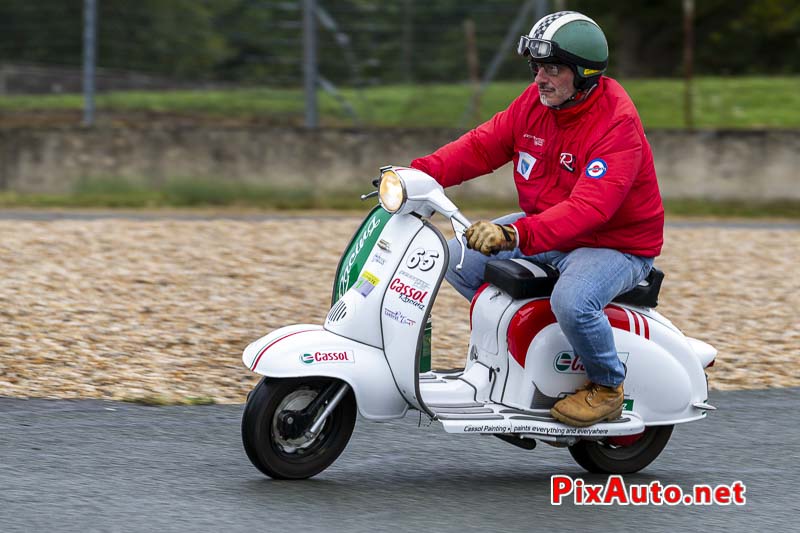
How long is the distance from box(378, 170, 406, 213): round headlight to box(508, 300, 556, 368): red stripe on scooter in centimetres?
69

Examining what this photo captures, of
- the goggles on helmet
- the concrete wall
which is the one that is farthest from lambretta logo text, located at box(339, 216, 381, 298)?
the concrete wall

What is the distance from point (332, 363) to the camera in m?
4.91

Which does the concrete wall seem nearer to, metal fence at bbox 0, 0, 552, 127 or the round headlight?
metal fence at bbox 0, 0, 552, 127

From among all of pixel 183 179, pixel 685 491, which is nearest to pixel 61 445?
pixel 685 491

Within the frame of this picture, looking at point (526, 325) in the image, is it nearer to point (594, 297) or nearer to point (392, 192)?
point (594, 297)

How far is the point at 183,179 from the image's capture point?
15.3 metres

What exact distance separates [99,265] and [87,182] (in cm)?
601

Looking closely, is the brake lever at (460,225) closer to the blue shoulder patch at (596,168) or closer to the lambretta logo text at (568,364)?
the blue shoulder patch at (596,168)

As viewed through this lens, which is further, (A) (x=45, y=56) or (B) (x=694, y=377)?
(A) (x=45, y=56)

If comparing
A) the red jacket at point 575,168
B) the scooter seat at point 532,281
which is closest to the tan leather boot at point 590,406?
the scooter seat at point 532,281

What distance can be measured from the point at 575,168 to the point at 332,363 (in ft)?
3.88

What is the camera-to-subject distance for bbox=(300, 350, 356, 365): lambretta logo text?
4855 millimetres

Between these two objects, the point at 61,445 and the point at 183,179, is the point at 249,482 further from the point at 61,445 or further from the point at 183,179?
the point at 183,179

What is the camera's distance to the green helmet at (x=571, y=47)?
16.4 feet
